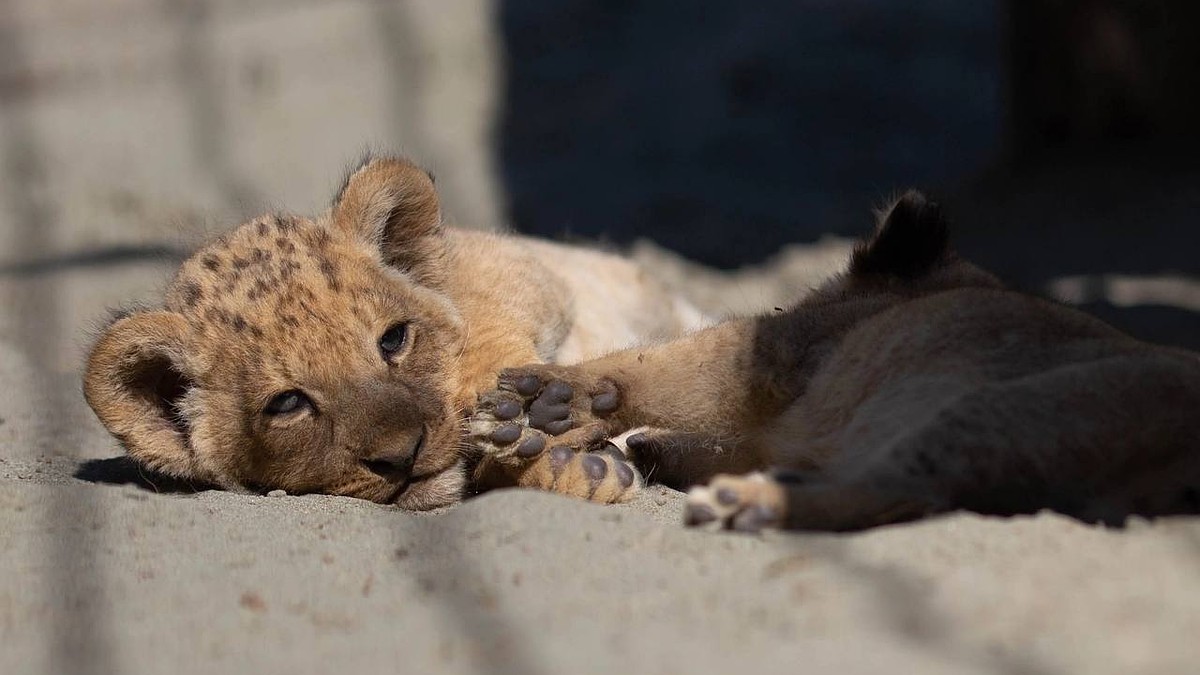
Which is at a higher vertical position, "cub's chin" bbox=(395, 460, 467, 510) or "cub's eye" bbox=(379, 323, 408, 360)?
"cub's eye" bbox=(379, 323, 408, 360)

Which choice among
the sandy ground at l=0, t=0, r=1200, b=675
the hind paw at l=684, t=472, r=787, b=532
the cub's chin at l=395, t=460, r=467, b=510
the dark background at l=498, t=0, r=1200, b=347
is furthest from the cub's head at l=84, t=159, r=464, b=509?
the dark background at l=498, t=0, r=1200, b=347

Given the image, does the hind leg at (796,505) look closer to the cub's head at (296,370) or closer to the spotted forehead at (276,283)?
the cub's head at (296,370)

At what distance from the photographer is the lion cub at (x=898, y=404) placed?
3160 mm

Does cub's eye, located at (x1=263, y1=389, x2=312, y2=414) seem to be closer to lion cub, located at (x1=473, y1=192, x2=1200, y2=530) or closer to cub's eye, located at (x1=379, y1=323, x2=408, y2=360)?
cub's eye, located at (x1=379, y1=323, x2=408, y2=360)

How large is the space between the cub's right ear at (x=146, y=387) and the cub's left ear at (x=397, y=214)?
668 millimetres

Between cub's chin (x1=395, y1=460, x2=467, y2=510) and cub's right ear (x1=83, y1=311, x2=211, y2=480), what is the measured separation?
69 cm

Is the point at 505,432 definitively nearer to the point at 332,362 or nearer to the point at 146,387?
the point at 332,362

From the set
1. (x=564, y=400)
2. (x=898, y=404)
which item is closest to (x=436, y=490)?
(x=564, y=400)

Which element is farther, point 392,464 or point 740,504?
point 392,464

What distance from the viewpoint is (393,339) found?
4.31 m

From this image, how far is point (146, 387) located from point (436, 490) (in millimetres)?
995

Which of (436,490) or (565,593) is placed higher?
(565,593)

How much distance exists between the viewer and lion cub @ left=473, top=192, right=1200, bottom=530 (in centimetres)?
316

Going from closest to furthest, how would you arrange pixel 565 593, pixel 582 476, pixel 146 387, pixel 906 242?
pixel 565 593
pixel 582 476
pixel 146 387
pixel 906 242
